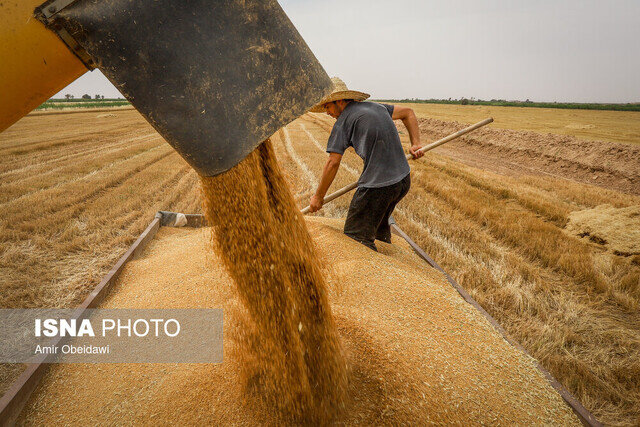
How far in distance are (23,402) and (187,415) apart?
2.65 ft

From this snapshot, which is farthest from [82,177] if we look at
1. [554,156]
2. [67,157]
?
[554,156]

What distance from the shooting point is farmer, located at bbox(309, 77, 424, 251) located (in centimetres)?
265

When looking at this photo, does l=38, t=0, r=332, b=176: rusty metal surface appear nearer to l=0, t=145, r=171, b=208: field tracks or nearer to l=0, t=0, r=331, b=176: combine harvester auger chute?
l=0, t=0, r=331, b=176: combine harvester auger chute

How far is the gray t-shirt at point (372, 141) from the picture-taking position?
2660 millimetres

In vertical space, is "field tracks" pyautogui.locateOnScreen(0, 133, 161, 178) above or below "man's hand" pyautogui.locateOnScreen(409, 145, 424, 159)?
below

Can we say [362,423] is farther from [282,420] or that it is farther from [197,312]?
[197,312]

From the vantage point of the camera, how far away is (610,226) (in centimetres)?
407

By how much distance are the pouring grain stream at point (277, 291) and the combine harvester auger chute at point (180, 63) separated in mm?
368

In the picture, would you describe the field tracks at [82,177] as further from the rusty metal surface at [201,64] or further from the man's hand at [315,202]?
the rusty metal surface at [201,64]

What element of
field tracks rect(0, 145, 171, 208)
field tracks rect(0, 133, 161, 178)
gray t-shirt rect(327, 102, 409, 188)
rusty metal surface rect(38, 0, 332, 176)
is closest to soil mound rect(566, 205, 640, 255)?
gray t-shirt rect(327, 102, 409, 188)

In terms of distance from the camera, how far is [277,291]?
4.84ft

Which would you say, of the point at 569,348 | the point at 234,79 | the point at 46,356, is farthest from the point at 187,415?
the point at 569,348

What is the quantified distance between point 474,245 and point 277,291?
119 inches

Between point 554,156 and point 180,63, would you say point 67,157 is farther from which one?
point 554,156
